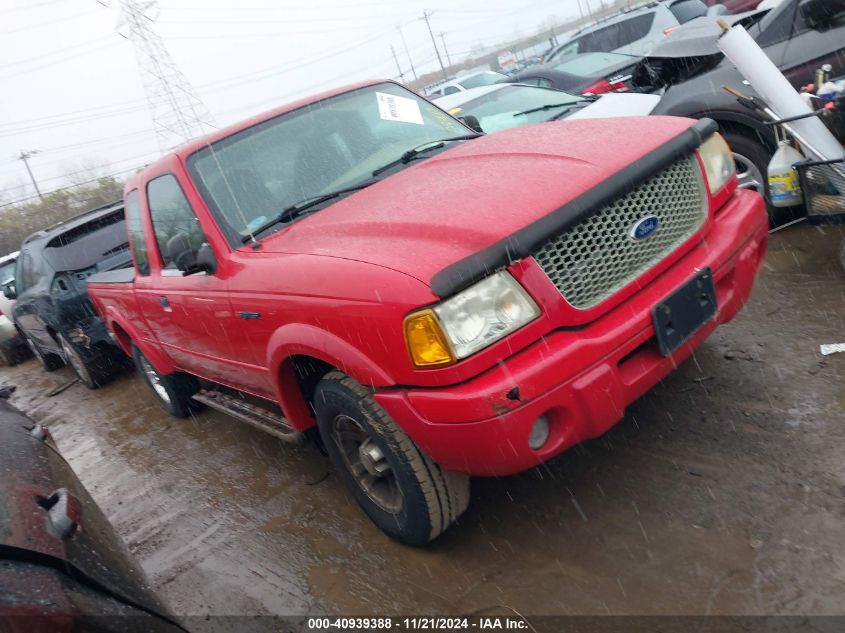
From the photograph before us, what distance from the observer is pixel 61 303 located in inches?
282

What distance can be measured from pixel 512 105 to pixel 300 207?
460 cm

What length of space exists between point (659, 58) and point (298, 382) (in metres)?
4.32

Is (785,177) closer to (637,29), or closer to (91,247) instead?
(91,247)

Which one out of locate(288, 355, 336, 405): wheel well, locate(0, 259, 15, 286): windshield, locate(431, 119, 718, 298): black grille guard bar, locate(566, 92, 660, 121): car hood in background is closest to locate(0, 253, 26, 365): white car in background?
locate(0, 259, 15, 286): windshield

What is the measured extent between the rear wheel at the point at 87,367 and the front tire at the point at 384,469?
5449 mm

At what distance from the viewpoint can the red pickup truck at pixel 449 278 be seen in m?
2.28

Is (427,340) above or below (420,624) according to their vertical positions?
above

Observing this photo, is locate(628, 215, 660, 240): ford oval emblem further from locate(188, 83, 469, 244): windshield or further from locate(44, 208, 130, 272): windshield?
locate(44, 208, 130, 272): windshield

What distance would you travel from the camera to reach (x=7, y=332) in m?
11.1

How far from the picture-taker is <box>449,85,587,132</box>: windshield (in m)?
6.86

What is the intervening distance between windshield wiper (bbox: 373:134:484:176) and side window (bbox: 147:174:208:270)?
0.98 metres

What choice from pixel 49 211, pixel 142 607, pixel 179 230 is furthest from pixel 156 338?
pixel 49 211

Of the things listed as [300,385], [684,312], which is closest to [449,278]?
[684,312]

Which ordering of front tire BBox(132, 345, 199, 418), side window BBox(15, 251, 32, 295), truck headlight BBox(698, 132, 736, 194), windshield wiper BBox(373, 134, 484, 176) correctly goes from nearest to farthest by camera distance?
truck headlight BBox(698, 132, 736, 194) → windshield wiper BBox(373, 134, 484, 176) → front tire BBox(132, 345, 199, 418) → side window BBox(15, 251, 32, 295)
